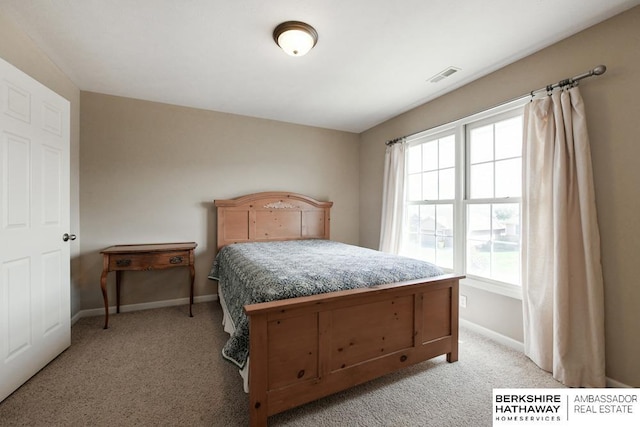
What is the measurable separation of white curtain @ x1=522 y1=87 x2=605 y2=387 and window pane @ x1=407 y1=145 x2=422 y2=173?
4.24 ft

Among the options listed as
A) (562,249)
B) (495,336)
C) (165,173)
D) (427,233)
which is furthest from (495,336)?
(165,173)

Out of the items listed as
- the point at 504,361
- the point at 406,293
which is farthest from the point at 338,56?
the point at 504,361

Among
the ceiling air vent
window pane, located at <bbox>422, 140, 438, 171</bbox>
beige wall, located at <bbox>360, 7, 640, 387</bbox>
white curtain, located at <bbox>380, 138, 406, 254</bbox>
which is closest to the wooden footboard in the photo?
beige wall, located at <bbox>360, 7, 640, 387</bbox>

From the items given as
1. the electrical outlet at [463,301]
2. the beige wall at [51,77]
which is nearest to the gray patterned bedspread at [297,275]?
the electrical outlet at [463,301]

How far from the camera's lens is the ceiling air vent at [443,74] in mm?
2365

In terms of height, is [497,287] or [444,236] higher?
[444,236]

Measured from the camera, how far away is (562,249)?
178cm

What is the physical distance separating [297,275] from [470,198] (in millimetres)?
2006

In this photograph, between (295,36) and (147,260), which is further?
(147,260)

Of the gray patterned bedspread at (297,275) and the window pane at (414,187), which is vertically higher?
the window pane at (414,187)

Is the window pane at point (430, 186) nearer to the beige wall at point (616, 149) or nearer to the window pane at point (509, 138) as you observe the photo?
the window pane at point (509, 138)

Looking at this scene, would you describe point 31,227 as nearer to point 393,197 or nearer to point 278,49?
point 278,49

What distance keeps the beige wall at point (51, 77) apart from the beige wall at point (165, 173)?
0.25ft

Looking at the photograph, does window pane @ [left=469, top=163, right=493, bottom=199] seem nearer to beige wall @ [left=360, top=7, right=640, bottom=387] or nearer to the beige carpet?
beige wall @ [left=360, top=7, right=640, bottom=387]
